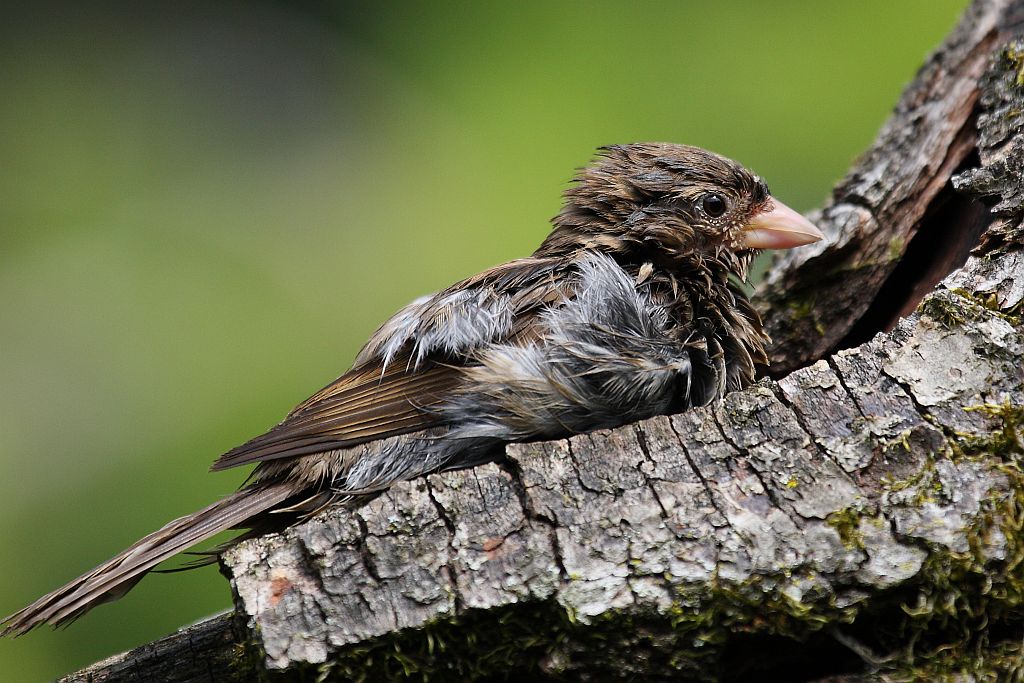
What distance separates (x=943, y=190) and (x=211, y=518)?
262 cm

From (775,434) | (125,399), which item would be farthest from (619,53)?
(775,434)

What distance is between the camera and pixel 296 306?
4938 mm

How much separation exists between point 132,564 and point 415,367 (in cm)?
90

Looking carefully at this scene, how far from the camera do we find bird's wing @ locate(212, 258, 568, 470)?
2580 mm

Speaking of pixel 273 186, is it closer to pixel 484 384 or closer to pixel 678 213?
pixel 678 213

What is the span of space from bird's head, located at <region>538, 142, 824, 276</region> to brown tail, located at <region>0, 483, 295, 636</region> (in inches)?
53.3

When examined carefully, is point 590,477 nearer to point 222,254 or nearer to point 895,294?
point 895,294

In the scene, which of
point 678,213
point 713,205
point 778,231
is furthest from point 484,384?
point 778,231

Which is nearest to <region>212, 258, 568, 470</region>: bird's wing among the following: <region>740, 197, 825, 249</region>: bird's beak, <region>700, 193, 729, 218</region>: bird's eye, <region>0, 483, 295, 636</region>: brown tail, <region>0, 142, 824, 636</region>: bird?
<region>0, 142, 824, 636</region>: bird

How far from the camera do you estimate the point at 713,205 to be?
323 centimetres

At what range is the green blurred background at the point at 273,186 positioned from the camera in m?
4.34

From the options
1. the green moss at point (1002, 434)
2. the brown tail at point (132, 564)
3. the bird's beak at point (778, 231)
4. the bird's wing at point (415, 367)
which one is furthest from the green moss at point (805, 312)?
the brown tail at point (132, 564)

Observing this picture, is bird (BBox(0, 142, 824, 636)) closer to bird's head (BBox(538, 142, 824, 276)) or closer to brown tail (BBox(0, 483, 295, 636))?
brown tail (BBox(0, 483, 295, 636))

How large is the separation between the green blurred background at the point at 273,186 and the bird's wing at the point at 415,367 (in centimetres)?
170
